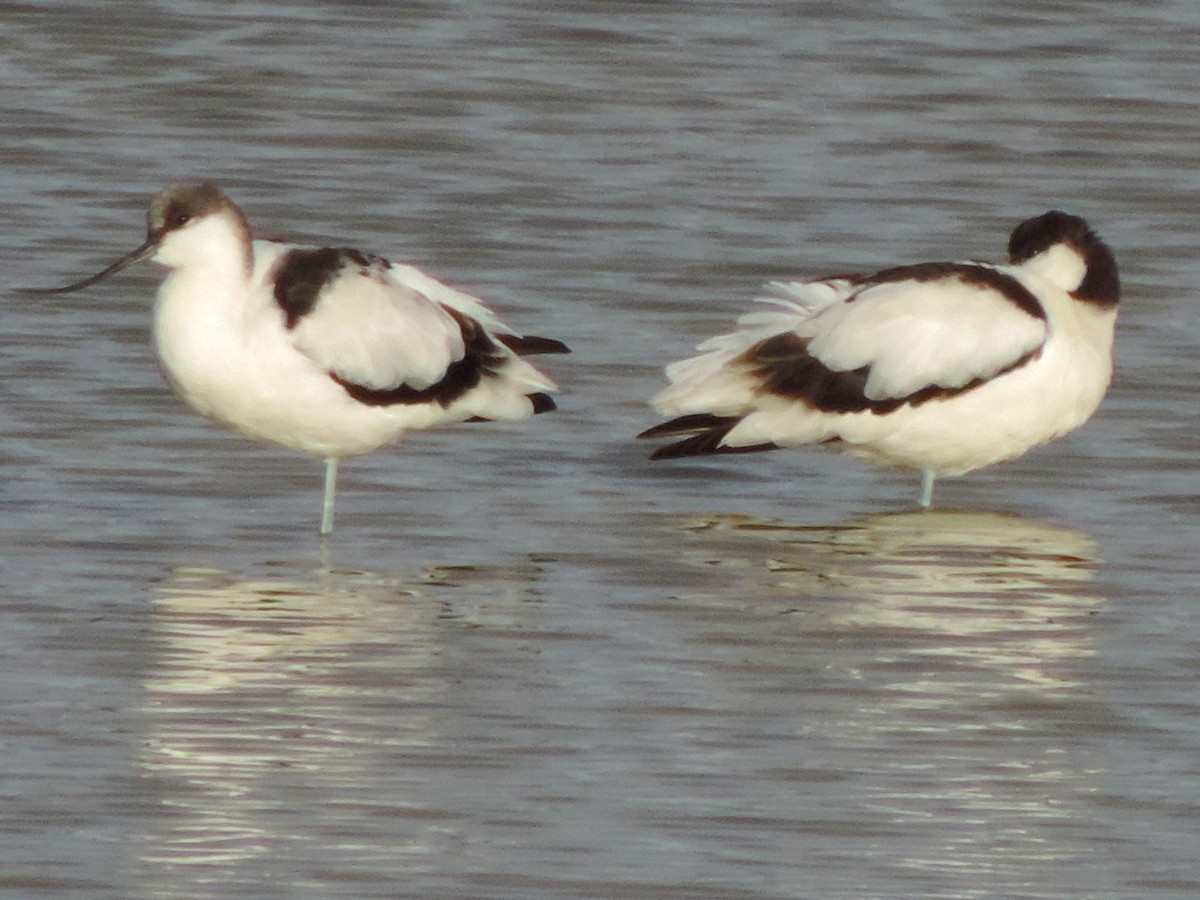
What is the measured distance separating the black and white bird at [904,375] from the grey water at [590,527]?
217 mm

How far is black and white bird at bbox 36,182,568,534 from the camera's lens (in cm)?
895

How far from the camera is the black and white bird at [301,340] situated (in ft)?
29.3

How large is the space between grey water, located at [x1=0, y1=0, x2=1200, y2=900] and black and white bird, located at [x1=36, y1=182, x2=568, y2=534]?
318 millimetres

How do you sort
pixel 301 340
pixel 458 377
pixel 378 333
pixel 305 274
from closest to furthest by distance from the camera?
pixel 301 340, pixel 305 274, pixel 378 333, pixel 458 377

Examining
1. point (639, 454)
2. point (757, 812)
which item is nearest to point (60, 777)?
point (757, 812)

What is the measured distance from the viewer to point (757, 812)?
6.54 metres

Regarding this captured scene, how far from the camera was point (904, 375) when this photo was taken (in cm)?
982

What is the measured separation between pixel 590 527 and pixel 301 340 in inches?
40.1

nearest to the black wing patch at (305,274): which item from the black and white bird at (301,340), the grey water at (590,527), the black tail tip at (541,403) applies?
the black and white bird at (301,340)

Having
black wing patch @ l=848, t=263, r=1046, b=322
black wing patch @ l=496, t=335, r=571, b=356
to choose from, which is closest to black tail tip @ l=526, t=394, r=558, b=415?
black wing patch @ l=496, t=335, r=571, b=356

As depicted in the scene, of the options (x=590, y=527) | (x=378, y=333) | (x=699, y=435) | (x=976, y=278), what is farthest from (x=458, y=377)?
Answer: (x=976, y=278)

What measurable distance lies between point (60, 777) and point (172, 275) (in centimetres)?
268

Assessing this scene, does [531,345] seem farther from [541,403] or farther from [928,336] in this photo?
[928,336]

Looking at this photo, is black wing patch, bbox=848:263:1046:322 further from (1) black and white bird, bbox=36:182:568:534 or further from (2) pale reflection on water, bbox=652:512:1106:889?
(1) black and white bird, bbox=36:182:568:534
